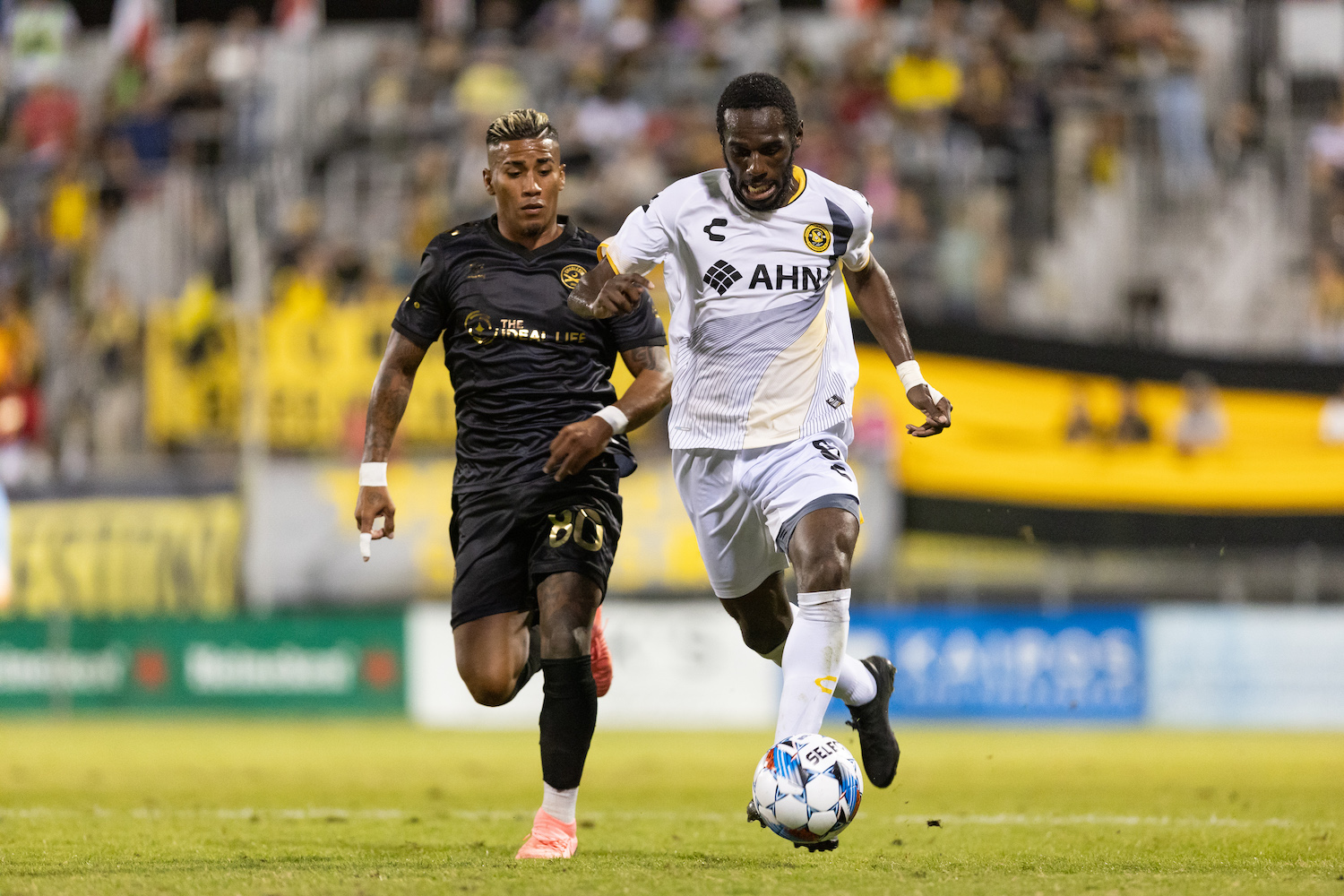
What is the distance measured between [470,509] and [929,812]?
134 inches

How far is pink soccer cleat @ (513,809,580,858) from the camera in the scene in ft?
22.3

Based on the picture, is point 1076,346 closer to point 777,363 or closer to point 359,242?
point 359,242

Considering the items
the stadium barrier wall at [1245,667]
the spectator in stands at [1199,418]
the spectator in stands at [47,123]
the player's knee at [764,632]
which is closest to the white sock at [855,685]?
the player's knee at [764,632]

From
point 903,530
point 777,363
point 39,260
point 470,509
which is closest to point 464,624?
point 470,509

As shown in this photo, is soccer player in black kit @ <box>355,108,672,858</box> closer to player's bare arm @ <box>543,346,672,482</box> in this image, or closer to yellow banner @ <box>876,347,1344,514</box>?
player's bare arm @ <box>543,346,672,482</box>

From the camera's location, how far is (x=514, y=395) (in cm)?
732

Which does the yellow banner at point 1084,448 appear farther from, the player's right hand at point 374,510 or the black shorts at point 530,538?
the player's right hand at point 374,510

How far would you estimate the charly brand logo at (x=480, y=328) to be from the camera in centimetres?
731

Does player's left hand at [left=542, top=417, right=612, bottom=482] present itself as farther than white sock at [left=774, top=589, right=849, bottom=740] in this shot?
Yes

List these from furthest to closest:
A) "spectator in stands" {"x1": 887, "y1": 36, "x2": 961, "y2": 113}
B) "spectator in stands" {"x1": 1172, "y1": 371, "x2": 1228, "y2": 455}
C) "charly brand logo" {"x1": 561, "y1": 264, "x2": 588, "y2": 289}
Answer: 1. "spectator in stands" {"x1": 887, "y1": 36, "x2": 961, "y2": 113}
2. "spectator in stands" {"x1": 1172, "y1": 371, "x2": 1228, "y2": 455}
3. "charly brand logo" {"x1": 561, "y1": 264, "x2": 588, "y2": 289}

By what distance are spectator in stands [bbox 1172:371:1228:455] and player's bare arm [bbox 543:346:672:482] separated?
12.0 metres

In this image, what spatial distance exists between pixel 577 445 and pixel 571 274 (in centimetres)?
83

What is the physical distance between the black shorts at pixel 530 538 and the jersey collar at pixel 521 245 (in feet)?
2.84

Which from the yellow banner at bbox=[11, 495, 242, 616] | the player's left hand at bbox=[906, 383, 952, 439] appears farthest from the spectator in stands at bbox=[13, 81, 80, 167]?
the player's left hand at bbox=[906, 383, 952, 439]
